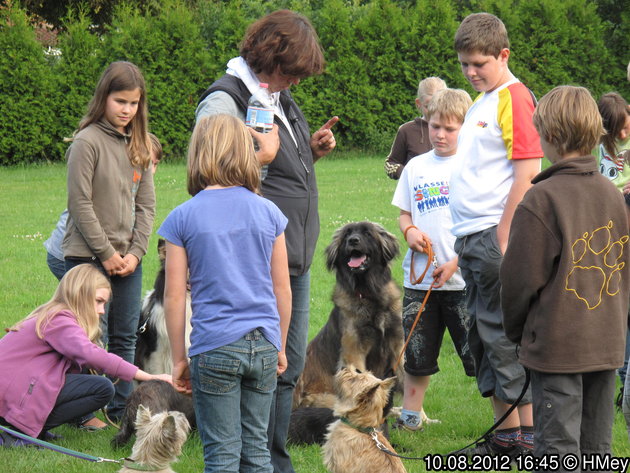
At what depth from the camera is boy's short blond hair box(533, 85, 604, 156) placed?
3414mm

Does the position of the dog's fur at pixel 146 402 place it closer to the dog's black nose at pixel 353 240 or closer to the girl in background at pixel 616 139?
the dog's black nose at pixel 353 240

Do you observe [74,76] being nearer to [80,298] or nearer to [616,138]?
[80,298]

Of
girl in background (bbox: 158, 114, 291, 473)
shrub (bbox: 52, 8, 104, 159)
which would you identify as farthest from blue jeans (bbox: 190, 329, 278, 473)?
shrub (bbox: 52, 8, 104, 159)

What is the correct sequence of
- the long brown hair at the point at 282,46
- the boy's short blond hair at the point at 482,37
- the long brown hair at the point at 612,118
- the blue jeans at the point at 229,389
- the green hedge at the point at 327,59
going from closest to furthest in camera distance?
1. the blue jeans at the point at 229,389
2. the long brown hair at the point at 282,46
3. the boy's short blond hair at the point at 482,37
4. the long brown hair at the point at 612,118
5. the green hedge at the point at 327,59

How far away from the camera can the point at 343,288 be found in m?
5.77

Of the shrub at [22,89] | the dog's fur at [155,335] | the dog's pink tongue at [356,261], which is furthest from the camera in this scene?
the shrub at [22,89]

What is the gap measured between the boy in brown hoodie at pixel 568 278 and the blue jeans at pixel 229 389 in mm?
1078

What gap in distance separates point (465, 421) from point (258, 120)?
Result: 2742 mm

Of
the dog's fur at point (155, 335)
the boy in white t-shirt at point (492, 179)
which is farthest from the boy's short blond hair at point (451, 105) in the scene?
the dog's fur at point (155, 335)

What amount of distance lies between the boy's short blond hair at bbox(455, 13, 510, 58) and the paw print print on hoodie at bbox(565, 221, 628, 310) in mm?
1333

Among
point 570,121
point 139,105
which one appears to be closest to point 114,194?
point 139,105

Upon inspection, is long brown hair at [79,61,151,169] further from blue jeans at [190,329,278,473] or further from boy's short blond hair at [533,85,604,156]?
boy's short blond hair at [533,85,604,156]

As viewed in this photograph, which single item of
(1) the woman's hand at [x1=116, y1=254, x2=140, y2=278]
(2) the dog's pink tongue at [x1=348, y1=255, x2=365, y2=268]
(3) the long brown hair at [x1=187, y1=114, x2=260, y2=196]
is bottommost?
(2) the dog's pink tongue at [x1=348, y1=255, x2=365, y2=268]

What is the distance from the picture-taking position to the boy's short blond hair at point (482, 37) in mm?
4273
